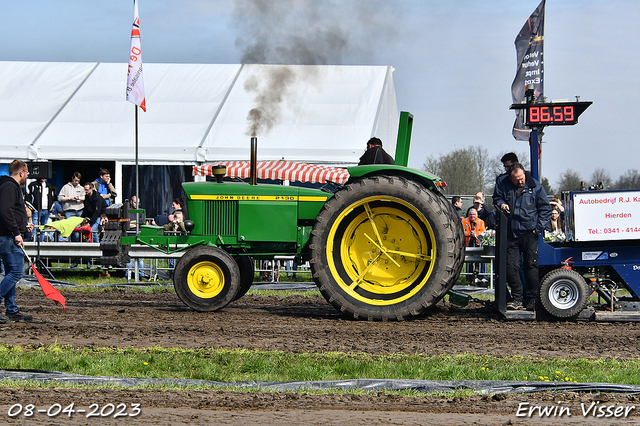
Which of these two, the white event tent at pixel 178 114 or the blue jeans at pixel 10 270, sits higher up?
the white event tent at pixel 178 114

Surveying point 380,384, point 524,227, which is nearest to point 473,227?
point 524,227

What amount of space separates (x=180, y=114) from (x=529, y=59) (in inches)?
327

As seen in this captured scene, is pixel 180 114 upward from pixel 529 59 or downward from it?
downward

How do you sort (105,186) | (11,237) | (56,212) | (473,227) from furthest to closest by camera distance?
(105,186), (56,212), (473,227), (11,237)

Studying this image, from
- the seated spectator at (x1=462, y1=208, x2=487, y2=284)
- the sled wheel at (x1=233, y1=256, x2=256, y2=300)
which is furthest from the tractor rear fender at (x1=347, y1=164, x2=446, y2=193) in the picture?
the seated spectator at (x1=462, y1=208, x2=487, y2=284)

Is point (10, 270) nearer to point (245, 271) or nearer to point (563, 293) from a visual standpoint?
point (245, 271)

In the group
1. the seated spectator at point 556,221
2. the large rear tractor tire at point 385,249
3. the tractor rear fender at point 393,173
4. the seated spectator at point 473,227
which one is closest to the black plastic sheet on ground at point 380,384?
the large rear tractor tire at point 385,249

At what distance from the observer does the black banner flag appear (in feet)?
52.4

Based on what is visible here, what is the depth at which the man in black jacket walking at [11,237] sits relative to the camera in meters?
7.79

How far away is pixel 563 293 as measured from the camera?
8.00m

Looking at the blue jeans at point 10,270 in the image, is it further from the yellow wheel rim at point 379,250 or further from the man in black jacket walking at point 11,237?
the yellow wheel rim at point 379,250

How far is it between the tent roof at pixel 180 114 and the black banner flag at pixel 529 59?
3258 mm

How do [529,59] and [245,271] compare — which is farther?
[529,59]
